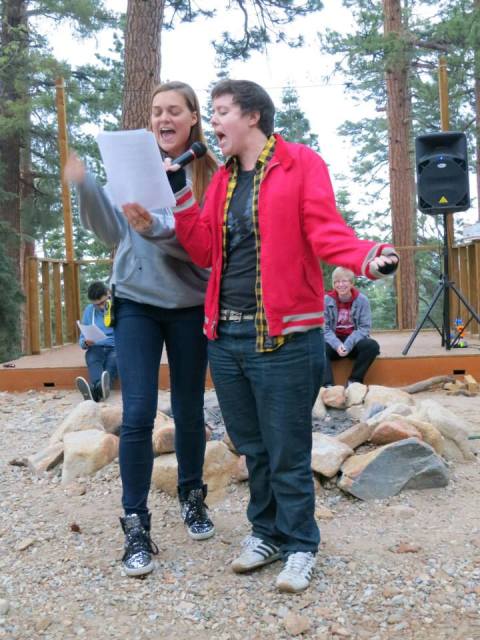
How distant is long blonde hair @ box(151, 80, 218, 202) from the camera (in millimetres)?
2459

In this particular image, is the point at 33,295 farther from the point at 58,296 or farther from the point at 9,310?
the point at 9,310

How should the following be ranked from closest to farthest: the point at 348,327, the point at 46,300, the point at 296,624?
1. the point at 296,624
2. the point at 348,327
3. the point at 46,300

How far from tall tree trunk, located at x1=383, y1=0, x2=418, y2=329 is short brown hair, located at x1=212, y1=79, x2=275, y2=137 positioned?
8882 mm

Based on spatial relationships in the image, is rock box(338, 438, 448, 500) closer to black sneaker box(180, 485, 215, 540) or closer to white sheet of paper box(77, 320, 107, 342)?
black sneaker box(180, 485, 215, 540)

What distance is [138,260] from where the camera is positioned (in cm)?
244

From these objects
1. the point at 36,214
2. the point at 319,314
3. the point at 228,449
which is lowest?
the point at 228,449

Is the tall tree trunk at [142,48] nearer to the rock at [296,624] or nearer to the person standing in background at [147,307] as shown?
the person standing in background at [147,307]

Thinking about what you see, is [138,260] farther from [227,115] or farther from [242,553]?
[242,553]

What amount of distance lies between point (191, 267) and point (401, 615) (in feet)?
4.24

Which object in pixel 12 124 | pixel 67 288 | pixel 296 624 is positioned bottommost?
pixel 296 624

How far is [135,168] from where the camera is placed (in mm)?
2166

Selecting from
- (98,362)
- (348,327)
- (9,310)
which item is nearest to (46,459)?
(98,362)

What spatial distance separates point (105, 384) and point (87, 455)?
7.66 feet

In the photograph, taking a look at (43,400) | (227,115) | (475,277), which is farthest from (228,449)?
(475,277)
